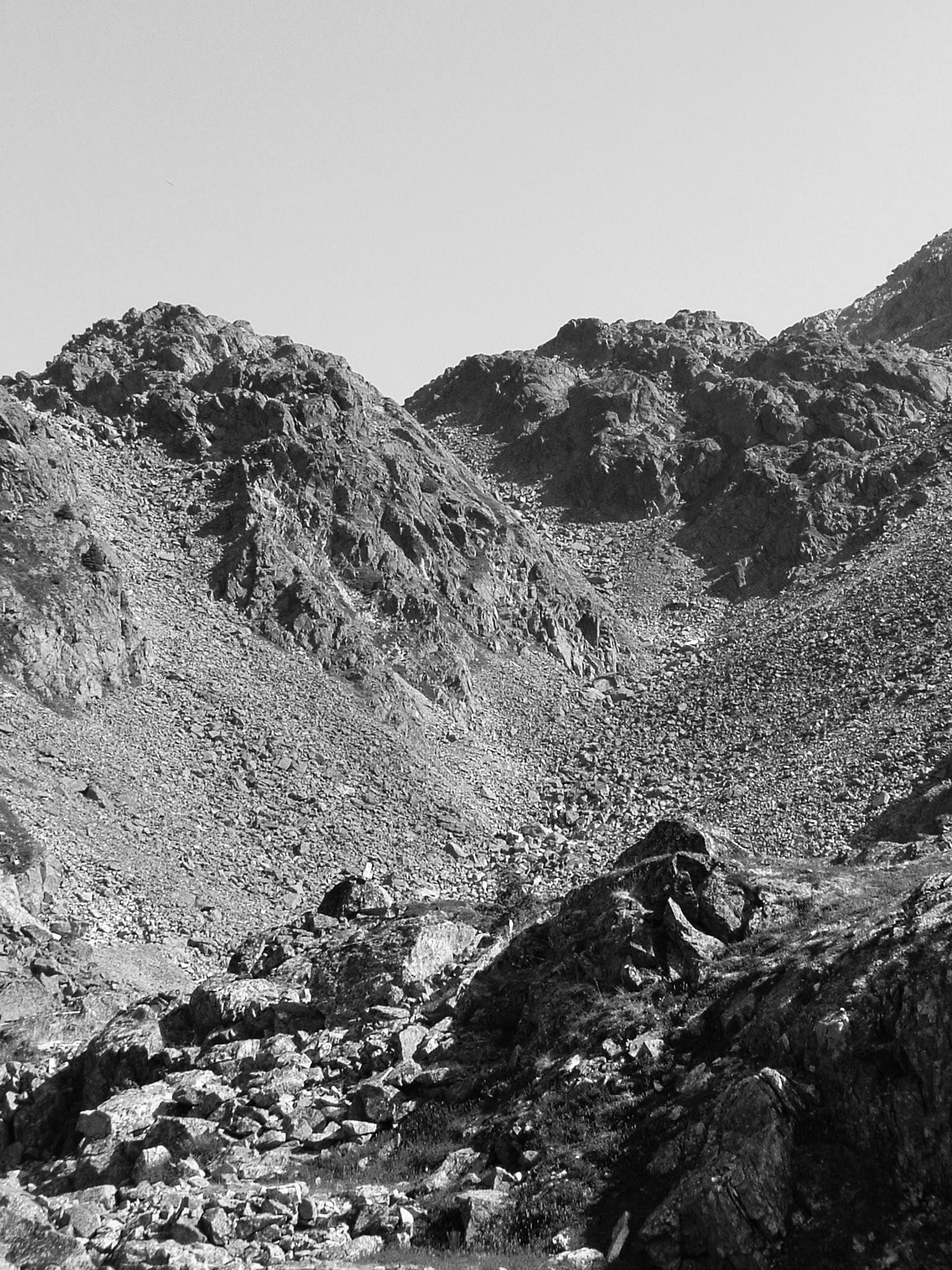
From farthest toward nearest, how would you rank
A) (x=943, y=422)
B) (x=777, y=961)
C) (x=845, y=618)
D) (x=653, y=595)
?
(x=943, y=422) → (x=653, y=595) → (x=845, y=618) → (x=777, y=961)

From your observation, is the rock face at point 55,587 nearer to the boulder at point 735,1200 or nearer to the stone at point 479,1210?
the stone at point 479,1210

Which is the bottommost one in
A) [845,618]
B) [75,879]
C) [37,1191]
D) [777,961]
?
[845,618]

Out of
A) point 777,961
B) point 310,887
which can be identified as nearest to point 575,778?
point 310,887

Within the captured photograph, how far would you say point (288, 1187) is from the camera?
15.5m

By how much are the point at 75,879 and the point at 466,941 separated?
21730 millimetres

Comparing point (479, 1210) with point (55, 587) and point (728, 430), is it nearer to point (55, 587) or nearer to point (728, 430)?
point (55, 587)

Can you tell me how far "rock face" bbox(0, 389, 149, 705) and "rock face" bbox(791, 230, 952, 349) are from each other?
284 ft

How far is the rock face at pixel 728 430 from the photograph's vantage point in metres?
87.0

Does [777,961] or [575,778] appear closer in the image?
[777,961]

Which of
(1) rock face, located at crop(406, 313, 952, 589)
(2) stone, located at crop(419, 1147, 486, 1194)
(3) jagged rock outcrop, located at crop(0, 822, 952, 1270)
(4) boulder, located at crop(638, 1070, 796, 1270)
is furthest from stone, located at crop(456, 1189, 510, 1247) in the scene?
(1) rock face, located at crop(406, 313, 952, 589)

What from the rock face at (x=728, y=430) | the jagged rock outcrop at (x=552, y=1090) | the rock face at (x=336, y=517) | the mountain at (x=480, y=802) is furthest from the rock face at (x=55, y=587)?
the rock face at (x=728, y=430)

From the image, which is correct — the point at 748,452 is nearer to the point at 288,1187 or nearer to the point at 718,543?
the point at 718,543

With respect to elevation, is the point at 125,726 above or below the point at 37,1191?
above

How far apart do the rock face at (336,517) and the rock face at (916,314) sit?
191ft
